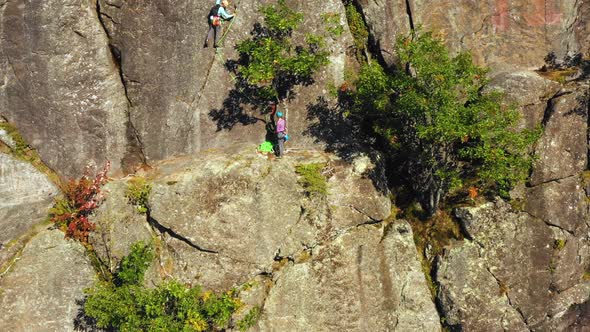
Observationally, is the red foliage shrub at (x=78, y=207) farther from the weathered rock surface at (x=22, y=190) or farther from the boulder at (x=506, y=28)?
the boulder at (x=506, y=28)

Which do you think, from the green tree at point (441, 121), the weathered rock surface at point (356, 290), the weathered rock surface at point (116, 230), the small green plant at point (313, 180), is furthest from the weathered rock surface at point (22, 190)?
the green tree at point (441, 121)

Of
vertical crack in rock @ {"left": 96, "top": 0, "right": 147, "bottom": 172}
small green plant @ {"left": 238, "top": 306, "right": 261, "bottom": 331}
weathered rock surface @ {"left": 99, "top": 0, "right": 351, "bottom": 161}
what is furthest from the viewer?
vertical crack in rock @ {"left": 96, "top": 0, "right": 147, "bottom": 172}

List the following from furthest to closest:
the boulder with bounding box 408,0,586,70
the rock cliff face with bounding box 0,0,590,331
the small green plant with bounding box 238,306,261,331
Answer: the boulder with bounding box 408,0,586,70 → the rock cliff face with bounding box 0,0,590,331 → the small green plant with bounding box 238,306,261,331

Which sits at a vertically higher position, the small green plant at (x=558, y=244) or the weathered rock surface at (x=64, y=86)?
the weathered rock surface at (x=64, y=86)

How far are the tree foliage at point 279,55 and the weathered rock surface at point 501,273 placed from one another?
23.0 ft

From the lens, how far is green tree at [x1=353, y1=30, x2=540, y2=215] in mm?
14969

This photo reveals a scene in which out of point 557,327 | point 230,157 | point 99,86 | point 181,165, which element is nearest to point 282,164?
point 230,157

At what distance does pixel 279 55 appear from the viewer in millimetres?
17062

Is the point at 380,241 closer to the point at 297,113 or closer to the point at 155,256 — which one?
the point at 297,113

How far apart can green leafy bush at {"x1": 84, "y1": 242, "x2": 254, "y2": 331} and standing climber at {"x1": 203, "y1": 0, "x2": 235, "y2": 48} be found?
7.20m

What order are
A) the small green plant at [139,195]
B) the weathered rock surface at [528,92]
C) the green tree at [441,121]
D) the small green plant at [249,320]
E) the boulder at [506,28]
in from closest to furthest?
the green tree at [441,121] < the small green plant at [249,320] < the small green plant at [139,195] < the weathered rock surface at [528,92] < the boulder at [506,28]

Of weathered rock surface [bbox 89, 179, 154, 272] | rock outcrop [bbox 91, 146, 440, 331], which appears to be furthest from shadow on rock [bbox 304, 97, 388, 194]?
weathered rock surface [bbox 89, 179, 154, 272]

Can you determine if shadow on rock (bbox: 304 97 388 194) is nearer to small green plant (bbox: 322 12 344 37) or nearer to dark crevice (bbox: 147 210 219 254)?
small green plant (bbox: 322 12 344 37)

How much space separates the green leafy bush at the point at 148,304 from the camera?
601 inches
